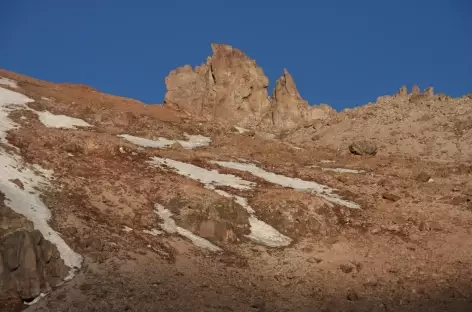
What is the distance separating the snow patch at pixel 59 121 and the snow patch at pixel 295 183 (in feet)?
39.1

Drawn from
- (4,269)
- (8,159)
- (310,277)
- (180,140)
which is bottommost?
(4,269)

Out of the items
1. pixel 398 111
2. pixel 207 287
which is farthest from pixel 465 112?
pixel 207 287

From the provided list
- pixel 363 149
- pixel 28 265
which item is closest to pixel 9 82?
pixel 363 149

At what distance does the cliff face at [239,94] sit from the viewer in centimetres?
8288

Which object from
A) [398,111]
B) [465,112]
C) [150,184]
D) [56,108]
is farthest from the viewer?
[398,111]

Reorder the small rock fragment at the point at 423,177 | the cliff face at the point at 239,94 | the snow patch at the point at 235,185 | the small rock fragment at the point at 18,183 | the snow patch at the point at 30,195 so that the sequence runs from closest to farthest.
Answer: the snow patch at the point at 30,195, the small rock fragment at the point at 18,183, the snow patch at the point at 235,185, the small rock fragment at the point at 423,177, the cliff face at the point at 239,94

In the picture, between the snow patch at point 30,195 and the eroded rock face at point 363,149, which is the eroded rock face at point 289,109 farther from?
the snow patch at point 30,195

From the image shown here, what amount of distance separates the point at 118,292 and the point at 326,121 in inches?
A: 1817

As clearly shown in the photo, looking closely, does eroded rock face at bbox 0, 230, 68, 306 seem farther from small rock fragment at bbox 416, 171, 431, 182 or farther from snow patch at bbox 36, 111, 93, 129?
small rock fragment at bbox 416, 171, 431, 182

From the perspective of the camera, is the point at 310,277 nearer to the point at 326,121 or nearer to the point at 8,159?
the point at 8,159

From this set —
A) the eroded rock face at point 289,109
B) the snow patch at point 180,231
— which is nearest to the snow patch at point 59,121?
the snow patch at point 180,231

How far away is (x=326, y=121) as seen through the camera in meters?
61.4

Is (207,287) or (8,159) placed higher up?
(8,159)

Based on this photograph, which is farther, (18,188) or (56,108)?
(56,108)
